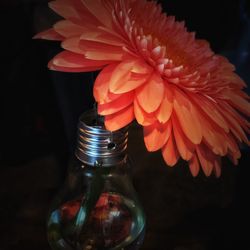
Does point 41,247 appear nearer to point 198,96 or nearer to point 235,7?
point 198,96

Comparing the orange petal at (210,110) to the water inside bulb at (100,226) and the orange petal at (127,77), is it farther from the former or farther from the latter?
the water inside bulb at (100,226)

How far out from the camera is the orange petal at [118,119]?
266mm

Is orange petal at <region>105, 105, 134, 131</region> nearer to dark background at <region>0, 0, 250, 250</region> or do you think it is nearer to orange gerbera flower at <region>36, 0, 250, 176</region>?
orange gerbera flower at <region>36, 0, 250, 176</region>

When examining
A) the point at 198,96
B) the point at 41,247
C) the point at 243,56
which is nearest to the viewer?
the point at 198,96

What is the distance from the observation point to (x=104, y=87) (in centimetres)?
26

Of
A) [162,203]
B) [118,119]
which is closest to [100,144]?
[118,119]

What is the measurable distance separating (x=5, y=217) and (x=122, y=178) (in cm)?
14

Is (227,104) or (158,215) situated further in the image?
(158,215)

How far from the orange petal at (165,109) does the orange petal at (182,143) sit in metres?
0.02

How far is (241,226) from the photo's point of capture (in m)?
0.45

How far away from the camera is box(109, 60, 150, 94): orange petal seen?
0.25m

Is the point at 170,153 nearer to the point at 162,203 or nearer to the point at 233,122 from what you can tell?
the point at 233,122

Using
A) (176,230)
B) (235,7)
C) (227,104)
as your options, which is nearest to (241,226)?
(176,230)

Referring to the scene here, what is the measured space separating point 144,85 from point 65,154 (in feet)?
1.03
